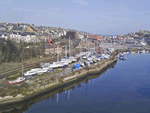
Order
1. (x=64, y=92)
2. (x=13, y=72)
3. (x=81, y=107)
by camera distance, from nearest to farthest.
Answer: (x=81, y=107) < (x=64, y=92) < (x=13, y=72)

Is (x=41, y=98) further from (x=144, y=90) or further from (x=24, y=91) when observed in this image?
(x=144, y=90)

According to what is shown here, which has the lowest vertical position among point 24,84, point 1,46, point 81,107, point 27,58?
point 81,107

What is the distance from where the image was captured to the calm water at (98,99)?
20.5ft

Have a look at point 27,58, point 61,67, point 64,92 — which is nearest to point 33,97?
point 64,92

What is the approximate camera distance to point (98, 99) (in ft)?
23.8

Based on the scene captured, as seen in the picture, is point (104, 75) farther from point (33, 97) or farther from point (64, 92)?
point (33, 97)

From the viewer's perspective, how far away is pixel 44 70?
9.41 m

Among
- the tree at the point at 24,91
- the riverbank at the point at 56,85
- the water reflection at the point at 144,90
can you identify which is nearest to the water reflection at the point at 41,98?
the riverbank at the point at 56,85

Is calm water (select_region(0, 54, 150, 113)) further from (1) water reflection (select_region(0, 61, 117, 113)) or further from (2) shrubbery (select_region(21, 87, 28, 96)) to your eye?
(2) shrubbery (select_region(21, 87, 28, 96))

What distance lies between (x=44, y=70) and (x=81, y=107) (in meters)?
4.07

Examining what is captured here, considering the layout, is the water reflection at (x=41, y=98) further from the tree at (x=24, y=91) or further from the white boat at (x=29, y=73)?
the white boat at (x=29, y=73)

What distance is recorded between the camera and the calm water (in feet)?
20.5

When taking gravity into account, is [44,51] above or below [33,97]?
above

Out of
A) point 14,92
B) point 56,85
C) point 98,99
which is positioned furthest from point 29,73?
point 98,99
